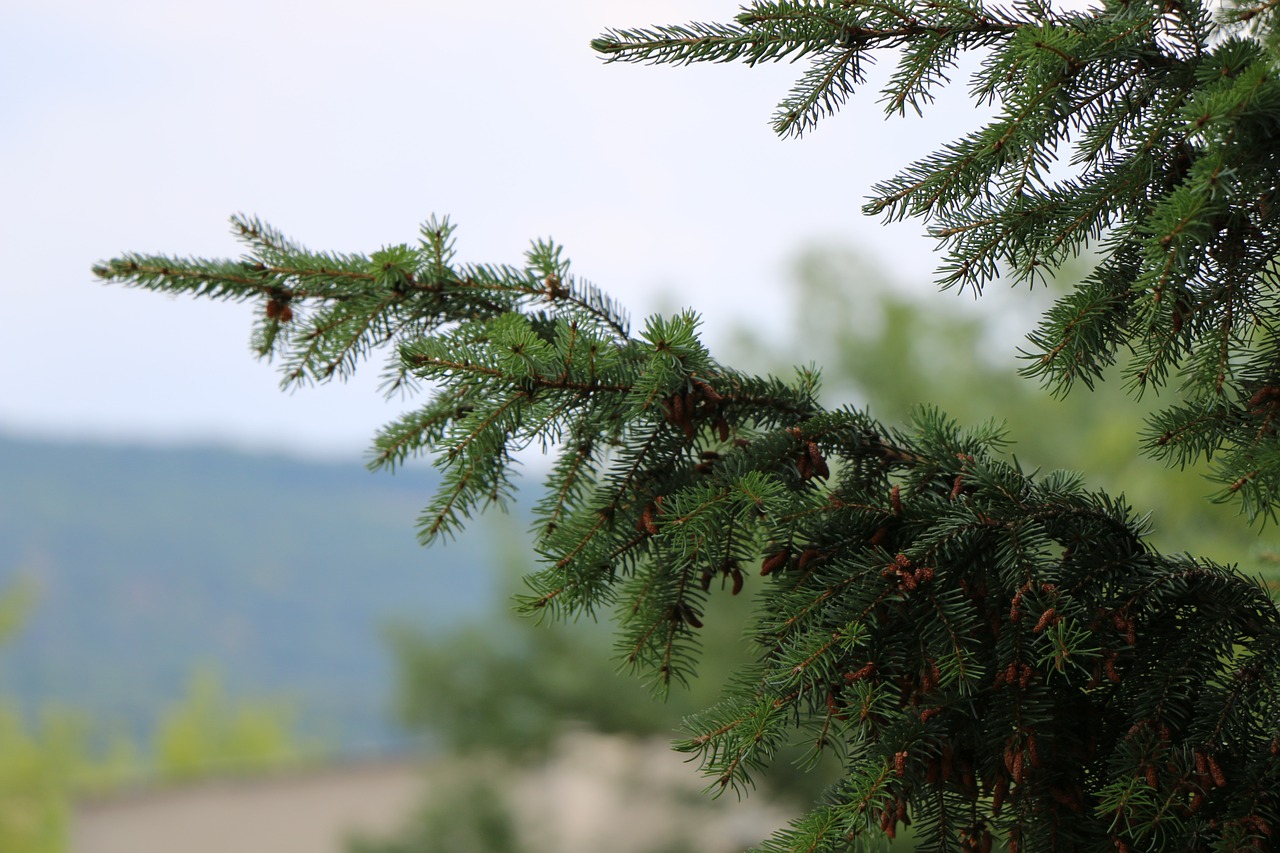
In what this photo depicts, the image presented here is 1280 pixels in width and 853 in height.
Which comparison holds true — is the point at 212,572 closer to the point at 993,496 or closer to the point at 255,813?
the point at 255,813

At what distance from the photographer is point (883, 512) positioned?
1037 mm

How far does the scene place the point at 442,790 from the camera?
10.3 m

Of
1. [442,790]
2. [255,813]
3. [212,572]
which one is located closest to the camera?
[442,790]

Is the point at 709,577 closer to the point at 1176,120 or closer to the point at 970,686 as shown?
the point at 970,686

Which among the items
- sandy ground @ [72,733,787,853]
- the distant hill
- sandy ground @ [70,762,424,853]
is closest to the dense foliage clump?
sandy ground @ [72,733,787,853]

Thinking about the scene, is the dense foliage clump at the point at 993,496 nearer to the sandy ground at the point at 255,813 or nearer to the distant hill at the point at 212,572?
the sandy ground at the point at 255,813

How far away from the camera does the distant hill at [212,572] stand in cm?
4938

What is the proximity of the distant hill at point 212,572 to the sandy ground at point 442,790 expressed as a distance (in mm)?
31775

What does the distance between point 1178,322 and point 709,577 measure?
1.47 feet

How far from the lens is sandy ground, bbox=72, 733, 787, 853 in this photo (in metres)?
9.78

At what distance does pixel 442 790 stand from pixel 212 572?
4816 cm

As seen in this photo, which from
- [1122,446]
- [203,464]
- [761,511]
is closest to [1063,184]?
[761,511]

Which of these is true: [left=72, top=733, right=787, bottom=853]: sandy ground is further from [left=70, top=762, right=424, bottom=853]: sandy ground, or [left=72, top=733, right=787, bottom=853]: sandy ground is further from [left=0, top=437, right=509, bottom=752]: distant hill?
[left=0, top=437, right=509, bottom=752]: distant hill

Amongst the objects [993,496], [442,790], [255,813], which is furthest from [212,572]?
[993,496]
